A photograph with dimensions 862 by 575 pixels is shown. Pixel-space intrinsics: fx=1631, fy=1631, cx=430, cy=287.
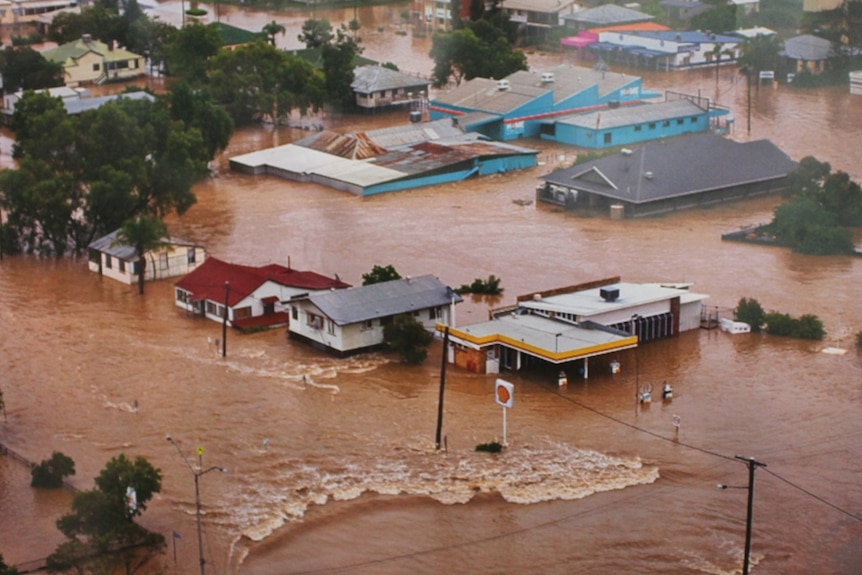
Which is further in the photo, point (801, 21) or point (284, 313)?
point (801, 21)

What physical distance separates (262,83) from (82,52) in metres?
4.93

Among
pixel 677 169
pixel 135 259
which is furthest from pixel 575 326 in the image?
pixel 677 169

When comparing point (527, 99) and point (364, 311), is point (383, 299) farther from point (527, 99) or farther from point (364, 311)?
point (527, 99)

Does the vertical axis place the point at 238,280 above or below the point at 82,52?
below

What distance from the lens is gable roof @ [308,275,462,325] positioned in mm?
14930

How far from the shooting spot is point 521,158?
23.2 meters

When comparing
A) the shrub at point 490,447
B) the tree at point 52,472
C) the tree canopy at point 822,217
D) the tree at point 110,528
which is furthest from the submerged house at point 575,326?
the tree at point 110,528

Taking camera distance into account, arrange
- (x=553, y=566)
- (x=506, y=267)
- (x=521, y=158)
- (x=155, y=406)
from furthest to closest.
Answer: (x=521, y=158) → (x=506, y=267) → (x=155, y=406) → (x=553, y=566)

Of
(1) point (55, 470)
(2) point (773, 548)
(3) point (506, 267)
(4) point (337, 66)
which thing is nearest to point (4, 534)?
(1) point (55, 470)

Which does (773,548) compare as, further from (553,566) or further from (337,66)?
(337,66)

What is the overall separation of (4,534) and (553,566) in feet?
12.2

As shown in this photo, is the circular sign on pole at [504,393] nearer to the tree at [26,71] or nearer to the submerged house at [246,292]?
the submerged house at [246,292]

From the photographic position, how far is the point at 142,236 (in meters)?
17.0

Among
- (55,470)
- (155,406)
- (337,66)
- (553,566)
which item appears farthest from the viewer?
(337,66)
